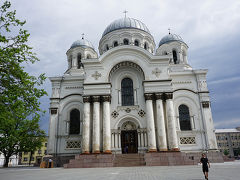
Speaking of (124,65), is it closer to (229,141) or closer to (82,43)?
(82,43)

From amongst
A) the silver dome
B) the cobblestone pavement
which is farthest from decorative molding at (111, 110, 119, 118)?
the silver dome

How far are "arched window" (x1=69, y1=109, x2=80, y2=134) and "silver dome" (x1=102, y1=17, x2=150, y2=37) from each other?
14.1 meters

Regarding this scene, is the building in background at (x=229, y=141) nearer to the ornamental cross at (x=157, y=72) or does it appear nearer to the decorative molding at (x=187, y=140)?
the decorative molding at (x=187, y=140)

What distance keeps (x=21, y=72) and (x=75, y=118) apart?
15.0 meters

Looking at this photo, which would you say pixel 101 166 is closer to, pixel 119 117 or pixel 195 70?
pixel 119 117

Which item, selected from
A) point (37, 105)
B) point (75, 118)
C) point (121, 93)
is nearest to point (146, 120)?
point (121, 93)

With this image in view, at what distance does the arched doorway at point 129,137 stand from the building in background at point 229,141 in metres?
58.7

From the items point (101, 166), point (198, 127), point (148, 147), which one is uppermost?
point (198, 127)

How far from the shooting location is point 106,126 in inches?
835

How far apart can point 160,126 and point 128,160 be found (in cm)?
481

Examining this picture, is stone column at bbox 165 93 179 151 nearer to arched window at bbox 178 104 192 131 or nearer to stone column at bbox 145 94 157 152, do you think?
stone column at bbox 145 94 157 152

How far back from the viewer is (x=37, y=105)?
10.5 meters

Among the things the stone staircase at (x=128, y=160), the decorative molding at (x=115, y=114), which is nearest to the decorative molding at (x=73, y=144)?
the decorative molding at (x=115, y=114)

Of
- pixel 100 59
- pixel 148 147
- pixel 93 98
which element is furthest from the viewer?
pixel 100 59
